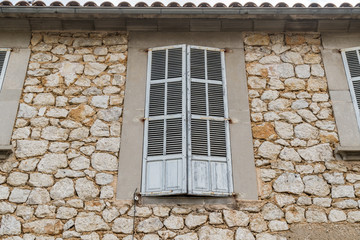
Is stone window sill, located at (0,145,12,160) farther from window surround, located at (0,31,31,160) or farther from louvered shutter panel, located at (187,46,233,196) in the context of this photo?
louvered shutter panel, located at (187,46,233,196)

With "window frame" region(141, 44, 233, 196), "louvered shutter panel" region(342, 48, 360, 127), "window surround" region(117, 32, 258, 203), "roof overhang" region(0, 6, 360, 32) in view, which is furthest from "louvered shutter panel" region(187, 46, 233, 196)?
"louvered shutter panel" region(342, 48, 360, 127)

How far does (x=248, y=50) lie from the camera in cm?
610

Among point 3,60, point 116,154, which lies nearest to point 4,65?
point 3,60

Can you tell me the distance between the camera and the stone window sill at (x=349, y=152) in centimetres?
511

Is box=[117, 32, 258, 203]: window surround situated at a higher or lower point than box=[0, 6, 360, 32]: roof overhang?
lower

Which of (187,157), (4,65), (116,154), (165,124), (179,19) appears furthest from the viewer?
(179,19)

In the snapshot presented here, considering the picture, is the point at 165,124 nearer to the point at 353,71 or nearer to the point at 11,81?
the point at 11,81

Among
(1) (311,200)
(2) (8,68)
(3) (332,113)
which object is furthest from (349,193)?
(2) (8,68)

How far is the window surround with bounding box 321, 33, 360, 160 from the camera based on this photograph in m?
5.20

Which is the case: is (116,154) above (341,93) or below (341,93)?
below

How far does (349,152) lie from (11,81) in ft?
15.4

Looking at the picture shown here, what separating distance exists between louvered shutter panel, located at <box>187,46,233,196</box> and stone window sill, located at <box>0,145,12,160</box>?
2.28m

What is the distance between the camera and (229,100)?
564 centimetres

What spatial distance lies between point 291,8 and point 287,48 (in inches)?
22.9
